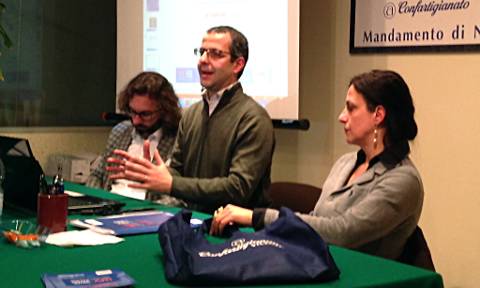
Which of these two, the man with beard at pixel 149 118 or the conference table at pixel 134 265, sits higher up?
the man with beard at pixel 149 118

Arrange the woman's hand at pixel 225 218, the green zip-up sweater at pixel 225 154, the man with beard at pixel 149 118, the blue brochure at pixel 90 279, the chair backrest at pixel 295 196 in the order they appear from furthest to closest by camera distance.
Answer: the man with beard at pixel 149 118, the chair backrest at pixel 295 196, the green zip-up sweater at pixel 225 154, the woman's hand at pixel 225 218, the blue brochure at pixel 90 279

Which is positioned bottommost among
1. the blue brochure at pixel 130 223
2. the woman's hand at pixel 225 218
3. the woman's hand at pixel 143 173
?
the blue brochure at pixel 130 223

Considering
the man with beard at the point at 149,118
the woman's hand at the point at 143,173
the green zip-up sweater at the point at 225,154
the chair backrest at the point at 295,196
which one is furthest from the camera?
the man with beard at the point at 149,118

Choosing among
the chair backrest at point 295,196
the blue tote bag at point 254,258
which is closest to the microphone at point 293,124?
the chair backrest at point 295,196

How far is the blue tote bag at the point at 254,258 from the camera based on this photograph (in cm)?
166

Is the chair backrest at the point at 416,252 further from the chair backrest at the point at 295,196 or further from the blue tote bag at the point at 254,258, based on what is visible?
the chair backrest at the point at 295,196

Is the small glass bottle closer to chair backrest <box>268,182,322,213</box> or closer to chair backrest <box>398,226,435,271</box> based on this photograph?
chair backrest <box>398,226,435,271</box>

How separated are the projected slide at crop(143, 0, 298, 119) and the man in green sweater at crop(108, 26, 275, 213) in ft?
2.10

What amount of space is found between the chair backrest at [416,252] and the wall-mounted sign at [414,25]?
121 centimetres

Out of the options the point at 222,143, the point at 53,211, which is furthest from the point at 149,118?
the point at 53,211

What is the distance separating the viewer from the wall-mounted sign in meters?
3.17

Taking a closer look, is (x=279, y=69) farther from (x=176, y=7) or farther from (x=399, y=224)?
(x=399, y=224)

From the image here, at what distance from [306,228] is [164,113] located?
175 cm

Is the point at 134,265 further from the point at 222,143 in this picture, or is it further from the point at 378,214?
the point at 222,143
